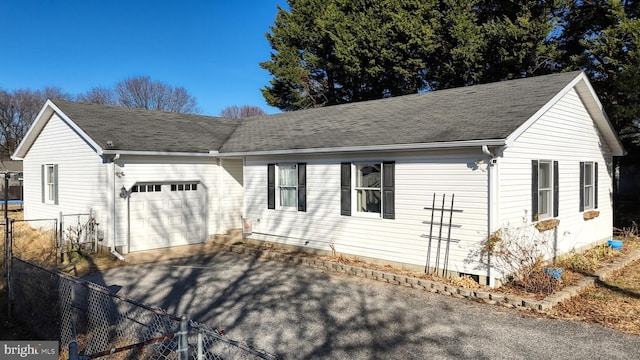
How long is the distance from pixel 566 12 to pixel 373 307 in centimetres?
1833

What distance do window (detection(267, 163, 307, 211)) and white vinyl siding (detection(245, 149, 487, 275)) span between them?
7.7 inches

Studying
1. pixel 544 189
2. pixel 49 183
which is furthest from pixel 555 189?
pixel 49 183

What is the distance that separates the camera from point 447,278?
892 cm

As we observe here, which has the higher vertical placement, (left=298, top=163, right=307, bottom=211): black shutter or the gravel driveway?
(left=298, top=163, right=307, bottom=211): black shutter

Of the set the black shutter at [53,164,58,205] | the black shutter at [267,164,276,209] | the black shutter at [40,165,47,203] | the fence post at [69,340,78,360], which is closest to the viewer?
the fence post at [69,340,78,360]

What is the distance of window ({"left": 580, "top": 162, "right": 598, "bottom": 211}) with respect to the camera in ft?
38.4

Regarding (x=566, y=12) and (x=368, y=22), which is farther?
(x=368, y=22)

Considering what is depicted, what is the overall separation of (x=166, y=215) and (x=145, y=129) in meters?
3.07

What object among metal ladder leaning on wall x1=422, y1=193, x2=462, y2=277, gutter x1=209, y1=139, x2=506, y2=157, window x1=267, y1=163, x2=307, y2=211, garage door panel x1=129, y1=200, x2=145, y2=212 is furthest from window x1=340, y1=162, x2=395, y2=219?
garage door panel x1=129, y1=200, x2=145, y2=212

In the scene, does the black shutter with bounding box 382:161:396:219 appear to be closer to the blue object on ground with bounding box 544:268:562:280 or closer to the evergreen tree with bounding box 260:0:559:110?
the blue object on ground with bounding box 544:268:562:280

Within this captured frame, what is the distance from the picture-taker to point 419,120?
10781 mm

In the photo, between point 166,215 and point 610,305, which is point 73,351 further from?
point 166,215

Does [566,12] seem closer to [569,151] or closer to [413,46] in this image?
[413,46]

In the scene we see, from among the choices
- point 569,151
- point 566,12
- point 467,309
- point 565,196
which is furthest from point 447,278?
point 566,12
